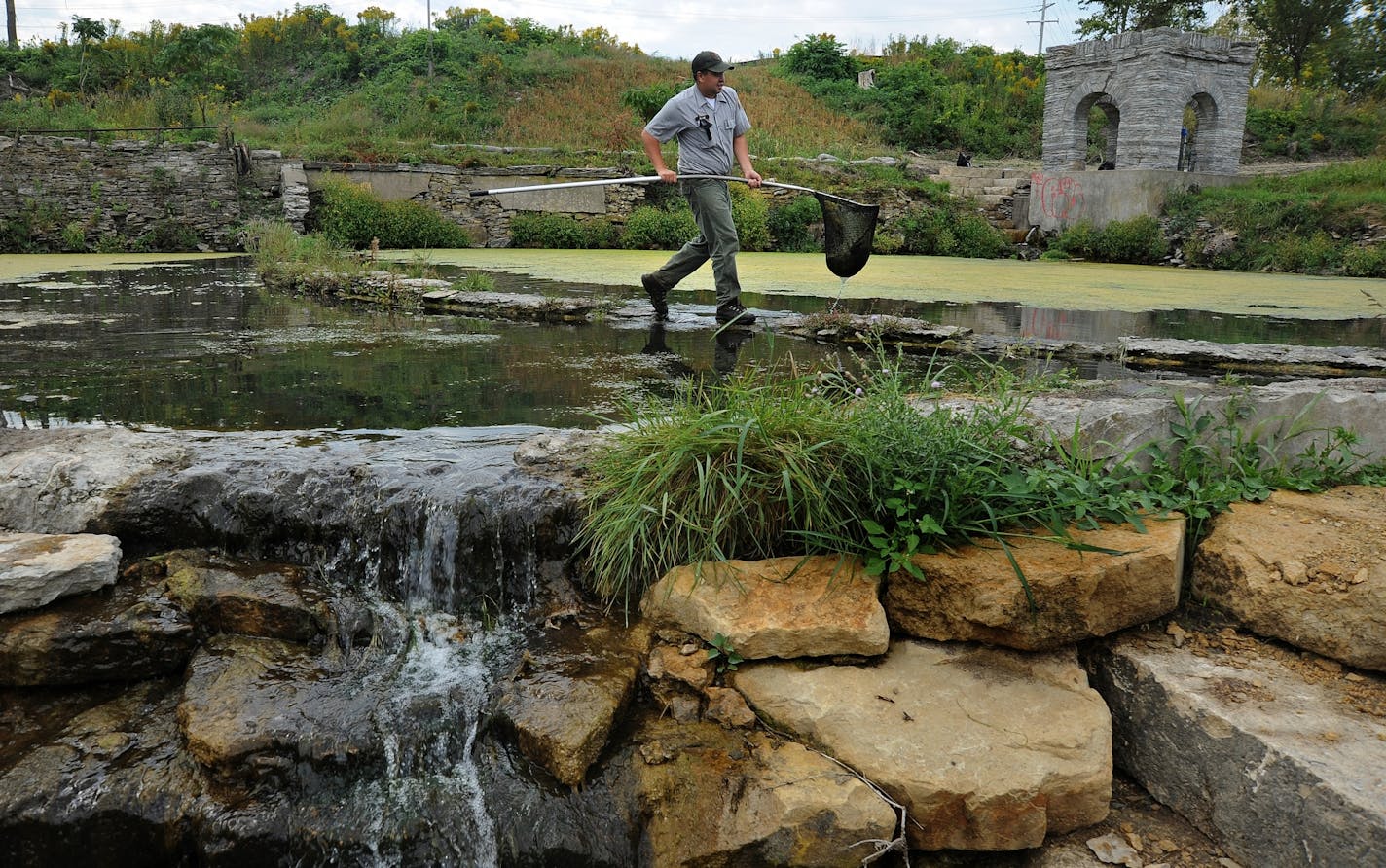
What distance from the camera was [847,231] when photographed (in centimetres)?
691

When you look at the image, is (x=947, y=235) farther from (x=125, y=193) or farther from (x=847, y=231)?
(x=125, y=193)

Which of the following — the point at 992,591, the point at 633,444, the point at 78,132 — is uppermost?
the point at 78,132

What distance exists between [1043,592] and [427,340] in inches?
193

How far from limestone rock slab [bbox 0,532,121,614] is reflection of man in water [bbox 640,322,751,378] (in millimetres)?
2911

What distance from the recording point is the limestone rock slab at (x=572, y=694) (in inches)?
90.3

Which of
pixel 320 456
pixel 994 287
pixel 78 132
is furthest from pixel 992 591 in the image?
pixel 78 132

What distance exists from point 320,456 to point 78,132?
16547 millimetres

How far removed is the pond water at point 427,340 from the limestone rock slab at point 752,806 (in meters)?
1.32

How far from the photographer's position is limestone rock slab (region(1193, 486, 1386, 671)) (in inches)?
90.8

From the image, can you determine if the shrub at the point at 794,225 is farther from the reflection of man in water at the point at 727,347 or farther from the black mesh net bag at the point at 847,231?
the reflection of man in water at the point at 727,347

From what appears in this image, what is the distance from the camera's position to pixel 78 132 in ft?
52.7

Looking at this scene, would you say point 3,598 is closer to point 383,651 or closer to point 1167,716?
point 383,651

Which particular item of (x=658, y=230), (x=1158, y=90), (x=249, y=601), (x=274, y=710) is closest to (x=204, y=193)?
(x=658, y=230)

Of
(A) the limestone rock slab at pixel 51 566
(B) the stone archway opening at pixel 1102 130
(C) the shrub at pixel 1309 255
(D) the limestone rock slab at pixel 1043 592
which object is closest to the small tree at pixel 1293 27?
(B) the stone archway opening at pixel 1102 130
